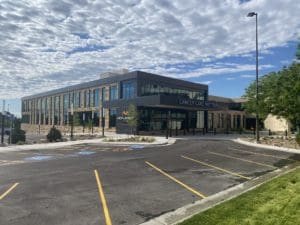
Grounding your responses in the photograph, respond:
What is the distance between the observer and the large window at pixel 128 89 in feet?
→ 181

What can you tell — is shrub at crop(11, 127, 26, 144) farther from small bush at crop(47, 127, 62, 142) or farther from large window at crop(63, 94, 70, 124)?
large window at crop(63, 94, 70, 124)

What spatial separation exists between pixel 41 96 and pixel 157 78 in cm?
5062

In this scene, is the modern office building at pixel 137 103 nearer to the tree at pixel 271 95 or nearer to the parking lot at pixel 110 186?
the tree at pixel 271 95

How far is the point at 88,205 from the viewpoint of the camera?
9.48m

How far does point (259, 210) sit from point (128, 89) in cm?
4931

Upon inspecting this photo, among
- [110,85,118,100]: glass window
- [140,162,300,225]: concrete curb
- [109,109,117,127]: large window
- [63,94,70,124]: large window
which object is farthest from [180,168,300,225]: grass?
[63,94,70,124]: large window

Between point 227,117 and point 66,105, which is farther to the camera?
point 66,105

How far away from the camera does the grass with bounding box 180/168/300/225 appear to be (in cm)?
727

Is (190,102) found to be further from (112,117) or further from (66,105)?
(66,105)

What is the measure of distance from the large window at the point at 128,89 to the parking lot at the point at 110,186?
3587 centimetres

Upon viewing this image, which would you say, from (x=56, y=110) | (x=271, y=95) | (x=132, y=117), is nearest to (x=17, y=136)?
(x=132, y=117)

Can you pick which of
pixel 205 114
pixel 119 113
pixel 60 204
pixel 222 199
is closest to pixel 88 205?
pixel 60 204

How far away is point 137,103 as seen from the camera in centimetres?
4878

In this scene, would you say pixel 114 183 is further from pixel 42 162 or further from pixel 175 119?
pixel 175 119
